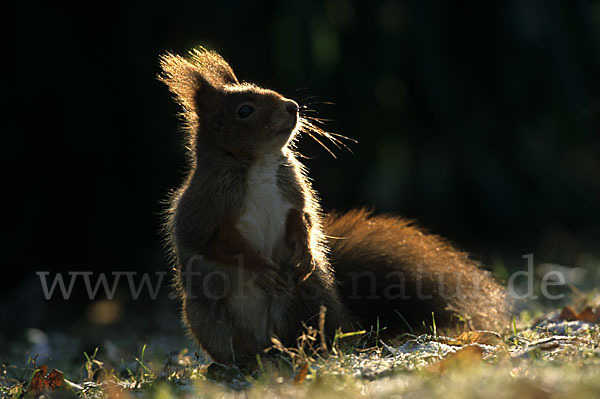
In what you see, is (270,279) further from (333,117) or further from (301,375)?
(333,117)

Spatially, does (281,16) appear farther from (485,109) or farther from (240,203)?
(240,203)

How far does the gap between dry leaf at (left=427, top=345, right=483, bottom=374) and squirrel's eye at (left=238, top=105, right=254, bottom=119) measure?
5.25 ft

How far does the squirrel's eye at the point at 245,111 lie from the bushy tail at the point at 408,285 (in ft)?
3.15

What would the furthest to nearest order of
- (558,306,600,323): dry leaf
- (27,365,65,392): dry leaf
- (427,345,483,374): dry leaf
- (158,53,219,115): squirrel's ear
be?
(558,306,600,323): dry leaf
(158,53,219,115): squirrel's ear
(27,365,65,392): dry leaf
(427,345,483,374): dry leaf

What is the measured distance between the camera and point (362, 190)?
7.39m

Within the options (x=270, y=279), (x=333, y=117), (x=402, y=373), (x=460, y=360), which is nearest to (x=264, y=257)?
(x=270, y=279)

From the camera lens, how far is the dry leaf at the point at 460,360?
293cm

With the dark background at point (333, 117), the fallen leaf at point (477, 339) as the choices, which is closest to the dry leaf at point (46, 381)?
the fallen leaf at point (477, 339)

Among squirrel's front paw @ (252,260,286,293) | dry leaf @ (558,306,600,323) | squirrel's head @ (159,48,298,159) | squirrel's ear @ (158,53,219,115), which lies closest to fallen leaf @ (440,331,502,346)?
squirrel's front paw @ (252,260,286,293)

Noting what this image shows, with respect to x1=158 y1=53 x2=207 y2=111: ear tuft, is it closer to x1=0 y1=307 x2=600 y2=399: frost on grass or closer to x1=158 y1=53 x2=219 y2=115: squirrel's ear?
x1=158 y1=53 x2=219 y2=115: squirrel's ear

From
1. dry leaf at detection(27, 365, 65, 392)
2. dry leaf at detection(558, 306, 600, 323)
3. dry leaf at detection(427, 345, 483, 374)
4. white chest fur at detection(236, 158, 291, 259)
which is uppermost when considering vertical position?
white chest fur at detection(236, 158, 291, 259)

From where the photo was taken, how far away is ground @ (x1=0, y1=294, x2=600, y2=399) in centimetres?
246

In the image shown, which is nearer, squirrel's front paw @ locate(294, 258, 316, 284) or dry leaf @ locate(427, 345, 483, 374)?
dry leaf @ locate(427, 345, 483, 374)

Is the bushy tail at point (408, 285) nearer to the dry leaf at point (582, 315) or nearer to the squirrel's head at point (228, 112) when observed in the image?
the dry leaf at point (582, 315)
